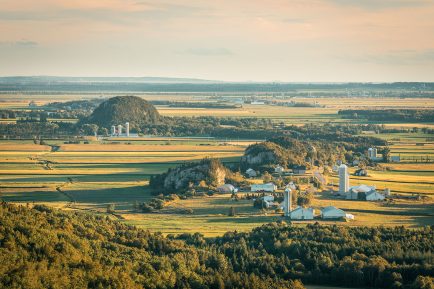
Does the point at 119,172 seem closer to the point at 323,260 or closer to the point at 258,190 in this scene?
the point at 258,190

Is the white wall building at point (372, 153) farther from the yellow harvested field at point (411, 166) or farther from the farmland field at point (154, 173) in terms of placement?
the yellow harvested field at point (411, 166)

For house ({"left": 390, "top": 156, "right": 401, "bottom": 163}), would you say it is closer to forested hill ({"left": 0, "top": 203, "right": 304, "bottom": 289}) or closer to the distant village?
the distant village

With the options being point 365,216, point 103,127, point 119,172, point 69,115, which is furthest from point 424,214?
point 69,115

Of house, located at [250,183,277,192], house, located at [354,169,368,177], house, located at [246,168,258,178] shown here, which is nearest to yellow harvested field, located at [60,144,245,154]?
house, located at [246,168,258,178]

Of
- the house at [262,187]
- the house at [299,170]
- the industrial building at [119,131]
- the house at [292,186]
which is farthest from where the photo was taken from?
the industrial building at [119,131]

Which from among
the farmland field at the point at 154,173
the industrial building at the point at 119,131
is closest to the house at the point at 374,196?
the farmland field at the point at 154,173

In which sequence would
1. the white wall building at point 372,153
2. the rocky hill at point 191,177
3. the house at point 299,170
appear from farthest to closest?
the white wall building at point 372,153, the house at point 299,170, the rocky hill at point 191,177

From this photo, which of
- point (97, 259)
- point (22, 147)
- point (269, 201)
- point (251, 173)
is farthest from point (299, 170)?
point (97, 259)
